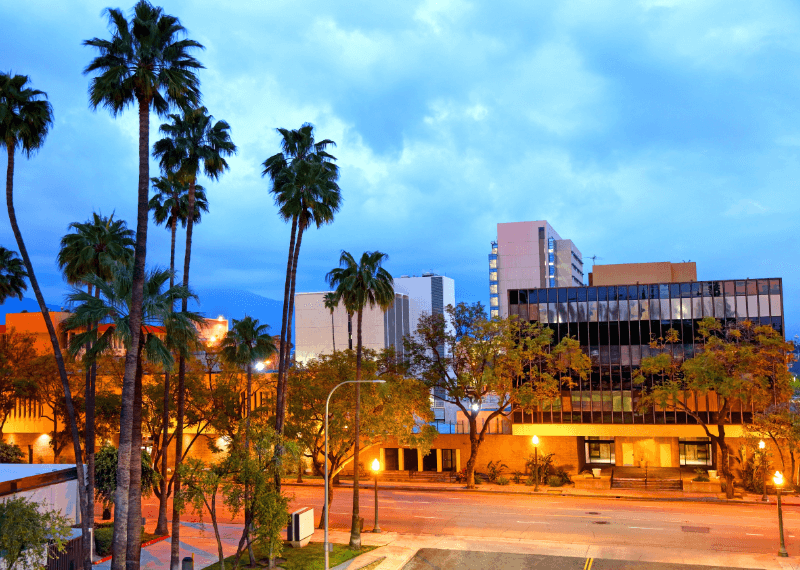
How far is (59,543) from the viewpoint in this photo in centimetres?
2038

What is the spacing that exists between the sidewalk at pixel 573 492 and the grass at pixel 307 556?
21858mm

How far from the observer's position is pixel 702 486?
53125 mm

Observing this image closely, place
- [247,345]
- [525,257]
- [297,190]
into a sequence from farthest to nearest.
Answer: [525,257]
[247,345]
[297,190]

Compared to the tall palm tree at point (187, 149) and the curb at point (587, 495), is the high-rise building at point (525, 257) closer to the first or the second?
the curb at point (587, 495)

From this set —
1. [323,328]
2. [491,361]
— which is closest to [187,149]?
[491,361]

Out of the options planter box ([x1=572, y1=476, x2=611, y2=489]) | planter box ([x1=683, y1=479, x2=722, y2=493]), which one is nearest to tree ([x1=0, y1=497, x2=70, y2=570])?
planter box ([x1=572, y1=476, x2=611, y2=489])

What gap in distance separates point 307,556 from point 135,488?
11.5 m

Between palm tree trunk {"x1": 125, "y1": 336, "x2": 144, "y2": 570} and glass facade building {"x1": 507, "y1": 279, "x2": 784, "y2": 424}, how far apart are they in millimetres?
39208

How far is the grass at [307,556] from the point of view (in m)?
31.7

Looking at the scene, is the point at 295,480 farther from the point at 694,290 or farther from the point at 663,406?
the point at 694,290

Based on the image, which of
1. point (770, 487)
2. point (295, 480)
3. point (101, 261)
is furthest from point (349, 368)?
point (770, 487)

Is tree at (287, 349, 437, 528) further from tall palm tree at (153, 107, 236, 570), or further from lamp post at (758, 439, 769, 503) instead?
lamp post at (758, 439, 769, 503)

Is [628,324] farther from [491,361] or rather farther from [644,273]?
[491,361]

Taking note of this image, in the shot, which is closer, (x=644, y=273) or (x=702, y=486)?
(x=702, y=486)
